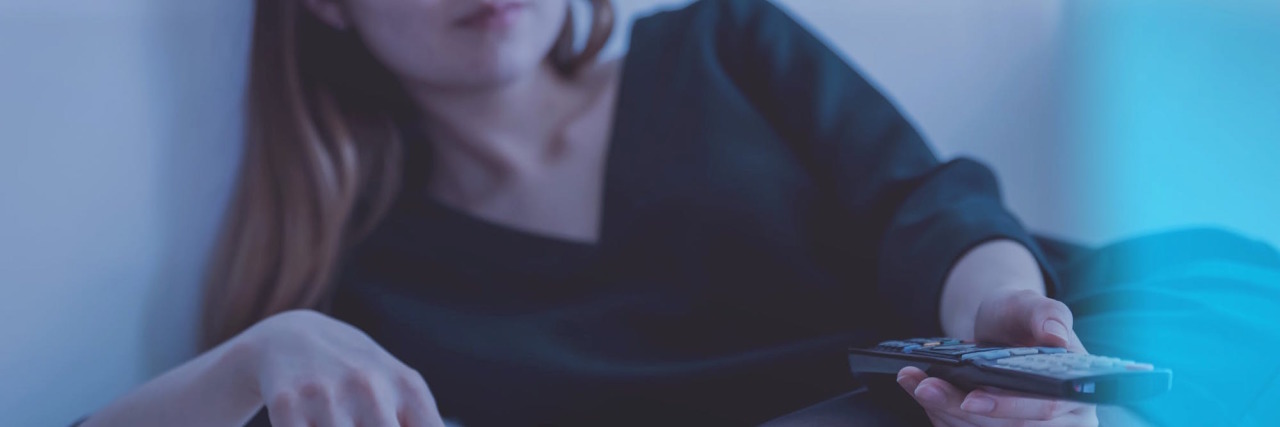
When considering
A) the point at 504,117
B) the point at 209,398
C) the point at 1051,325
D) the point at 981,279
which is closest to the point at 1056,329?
the point at 1051,325

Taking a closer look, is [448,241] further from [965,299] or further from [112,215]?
[965,299]

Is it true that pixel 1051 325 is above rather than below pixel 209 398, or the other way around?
above

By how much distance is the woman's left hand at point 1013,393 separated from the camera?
1.14 ft

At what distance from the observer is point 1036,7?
3.00 feet

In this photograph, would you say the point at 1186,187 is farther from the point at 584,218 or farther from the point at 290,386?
the point at 290,386

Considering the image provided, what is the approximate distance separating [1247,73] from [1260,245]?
0.23m

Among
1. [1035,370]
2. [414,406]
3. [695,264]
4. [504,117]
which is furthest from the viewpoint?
[504,117]

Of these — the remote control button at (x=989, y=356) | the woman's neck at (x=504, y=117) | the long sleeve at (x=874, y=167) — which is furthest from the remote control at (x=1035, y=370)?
the woman's neck at (x=504, y=117)

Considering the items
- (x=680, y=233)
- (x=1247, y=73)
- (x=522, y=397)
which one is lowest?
(x=522, y=397)

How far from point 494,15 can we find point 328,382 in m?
0.30

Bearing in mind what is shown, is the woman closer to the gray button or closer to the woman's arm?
the woman's arm

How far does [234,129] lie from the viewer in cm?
76

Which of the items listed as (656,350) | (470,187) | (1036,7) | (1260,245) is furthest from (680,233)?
(1036,7)

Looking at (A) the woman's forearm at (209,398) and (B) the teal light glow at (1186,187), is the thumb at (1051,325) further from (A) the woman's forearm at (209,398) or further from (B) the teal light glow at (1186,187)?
(A) the woman's forearm at (209,398)
